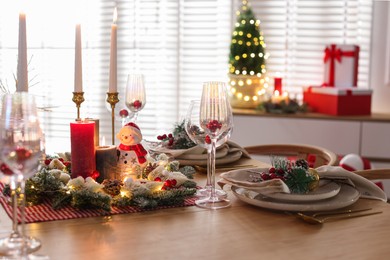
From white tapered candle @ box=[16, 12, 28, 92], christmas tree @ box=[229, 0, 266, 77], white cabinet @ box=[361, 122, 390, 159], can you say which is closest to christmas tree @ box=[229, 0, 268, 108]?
christmas tree @ box=[229, 0, 266, 77]

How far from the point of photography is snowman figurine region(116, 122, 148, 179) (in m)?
1.58

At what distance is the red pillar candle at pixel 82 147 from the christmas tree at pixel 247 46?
91.9 inches

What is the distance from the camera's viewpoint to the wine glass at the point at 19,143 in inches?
42.4

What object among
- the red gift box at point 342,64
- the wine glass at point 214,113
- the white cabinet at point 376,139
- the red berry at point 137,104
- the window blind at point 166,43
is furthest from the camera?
the window blind at point 166,43

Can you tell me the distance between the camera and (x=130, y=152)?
158 centimetres

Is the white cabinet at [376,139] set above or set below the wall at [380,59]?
below

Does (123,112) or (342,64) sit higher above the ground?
(342,64)

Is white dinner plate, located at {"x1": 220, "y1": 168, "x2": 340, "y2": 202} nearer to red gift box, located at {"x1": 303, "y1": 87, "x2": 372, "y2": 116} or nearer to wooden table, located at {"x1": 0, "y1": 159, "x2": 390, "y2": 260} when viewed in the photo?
wooden table, located at {"x1": 0, "y1": 159, "x2": 390, "y2": 260}

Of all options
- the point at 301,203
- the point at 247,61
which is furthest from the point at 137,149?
the point at 247,61

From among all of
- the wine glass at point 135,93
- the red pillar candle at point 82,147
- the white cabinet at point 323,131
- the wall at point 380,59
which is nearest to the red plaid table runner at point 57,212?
the red pillar candle at point 82,147

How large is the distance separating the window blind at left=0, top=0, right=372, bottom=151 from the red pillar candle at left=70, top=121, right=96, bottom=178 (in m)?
2.34

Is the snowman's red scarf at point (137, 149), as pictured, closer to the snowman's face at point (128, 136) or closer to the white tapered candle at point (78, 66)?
the snowman's face at point (128, 136)

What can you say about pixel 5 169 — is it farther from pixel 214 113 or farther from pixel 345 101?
pixel 345 101

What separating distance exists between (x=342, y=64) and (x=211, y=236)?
2642 millimetres
